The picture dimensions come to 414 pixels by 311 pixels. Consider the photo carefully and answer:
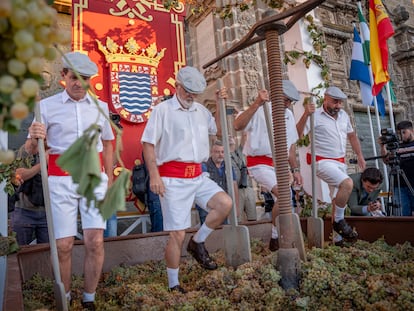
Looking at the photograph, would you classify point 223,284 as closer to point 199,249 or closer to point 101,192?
point 199,249

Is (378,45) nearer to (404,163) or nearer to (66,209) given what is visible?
(404,163)

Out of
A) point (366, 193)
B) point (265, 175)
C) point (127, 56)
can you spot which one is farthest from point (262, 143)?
point (127, 56)

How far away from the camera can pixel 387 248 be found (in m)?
3.41

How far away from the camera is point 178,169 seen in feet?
9.63

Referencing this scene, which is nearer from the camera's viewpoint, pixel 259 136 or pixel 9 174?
pixel 9 174

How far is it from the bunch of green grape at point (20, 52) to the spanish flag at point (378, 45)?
641 centimetres

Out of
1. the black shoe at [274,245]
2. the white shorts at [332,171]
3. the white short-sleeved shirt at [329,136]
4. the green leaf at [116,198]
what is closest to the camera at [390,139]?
the white short-sleeved shirt at [329,136]

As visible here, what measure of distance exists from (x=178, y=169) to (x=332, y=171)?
6.19ft

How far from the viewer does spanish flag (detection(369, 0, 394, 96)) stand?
620 centimetres

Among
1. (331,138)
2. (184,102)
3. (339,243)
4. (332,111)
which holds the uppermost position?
(332,111)

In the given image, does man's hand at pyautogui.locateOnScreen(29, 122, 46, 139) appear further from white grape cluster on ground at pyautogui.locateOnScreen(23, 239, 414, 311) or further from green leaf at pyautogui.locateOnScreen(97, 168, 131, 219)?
green leaf at pyautogui.locateOnScreen(97, 168, 131, 219)

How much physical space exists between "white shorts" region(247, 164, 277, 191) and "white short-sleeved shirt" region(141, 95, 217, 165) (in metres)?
1.02

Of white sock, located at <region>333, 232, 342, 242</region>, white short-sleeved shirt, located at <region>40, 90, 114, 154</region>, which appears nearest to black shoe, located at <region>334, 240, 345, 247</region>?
white sock, located at <region>333, 232, 342, 242</region>

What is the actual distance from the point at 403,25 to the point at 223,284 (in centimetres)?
1256
